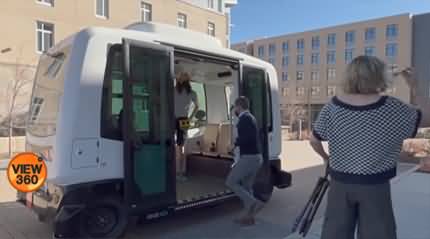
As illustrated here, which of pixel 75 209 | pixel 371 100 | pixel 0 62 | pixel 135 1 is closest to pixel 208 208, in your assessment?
pixel 75 209

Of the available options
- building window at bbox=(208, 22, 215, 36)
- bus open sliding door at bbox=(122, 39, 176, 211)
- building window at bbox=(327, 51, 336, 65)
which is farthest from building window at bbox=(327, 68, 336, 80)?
bus open sliding door at bbox=(122, 39, 176, 211)

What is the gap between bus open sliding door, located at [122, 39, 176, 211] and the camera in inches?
155

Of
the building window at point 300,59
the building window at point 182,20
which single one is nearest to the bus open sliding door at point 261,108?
the building window at point 182,20

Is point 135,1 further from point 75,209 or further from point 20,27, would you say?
point 75,209

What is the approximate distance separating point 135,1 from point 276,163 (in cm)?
2044

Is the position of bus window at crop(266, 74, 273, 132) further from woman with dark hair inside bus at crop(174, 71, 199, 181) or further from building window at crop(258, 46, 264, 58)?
building window at crop(258, 46, 264, 58)

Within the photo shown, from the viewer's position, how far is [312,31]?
54.3m

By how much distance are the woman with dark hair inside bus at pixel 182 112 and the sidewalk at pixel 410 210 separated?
3062 mm

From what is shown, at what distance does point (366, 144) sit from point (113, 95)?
110 inches

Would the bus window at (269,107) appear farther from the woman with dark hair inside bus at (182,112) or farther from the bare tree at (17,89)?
the bare tree at (17,89)

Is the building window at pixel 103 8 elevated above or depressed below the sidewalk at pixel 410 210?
above

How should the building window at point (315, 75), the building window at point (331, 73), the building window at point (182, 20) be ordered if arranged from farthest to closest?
the building window at point (315, 75)
the building window at point (331, 73)
the building window at point (182, 20)

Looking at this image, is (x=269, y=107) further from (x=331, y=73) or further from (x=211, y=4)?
(x=331, y=73)

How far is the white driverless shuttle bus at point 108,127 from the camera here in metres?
3.61
